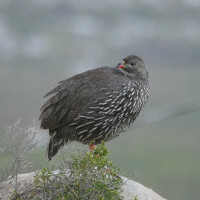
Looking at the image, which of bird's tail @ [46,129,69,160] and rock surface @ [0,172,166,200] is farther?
bird's tail @ [46,129,69,160]

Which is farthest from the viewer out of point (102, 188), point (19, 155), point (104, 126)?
point (104, 126)

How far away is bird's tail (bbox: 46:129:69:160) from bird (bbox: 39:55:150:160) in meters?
0.02

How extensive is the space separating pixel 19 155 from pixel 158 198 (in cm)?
259

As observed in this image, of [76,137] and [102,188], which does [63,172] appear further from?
[76,137]

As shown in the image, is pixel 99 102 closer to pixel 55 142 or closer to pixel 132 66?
pixel 132 66

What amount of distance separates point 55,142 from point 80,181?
6.98ft

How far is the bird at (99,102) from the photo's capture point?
8789mm

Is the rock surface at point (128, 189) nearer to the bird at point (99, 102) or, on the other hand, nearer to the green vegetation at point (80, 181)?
the bird at point (99, 102)

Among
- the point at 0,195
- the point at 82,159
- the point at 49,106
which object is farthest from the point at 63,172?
the point at 49,106

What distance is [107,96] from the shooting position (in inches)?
346

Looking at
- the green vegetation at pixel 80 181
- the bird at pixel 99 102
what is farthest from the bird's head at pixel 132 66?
the green vegetation at pixel 80 181

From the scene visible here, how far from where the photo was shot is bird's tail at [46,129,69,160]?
916 cm

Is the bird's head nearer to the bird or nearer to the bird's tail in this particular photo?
the bird

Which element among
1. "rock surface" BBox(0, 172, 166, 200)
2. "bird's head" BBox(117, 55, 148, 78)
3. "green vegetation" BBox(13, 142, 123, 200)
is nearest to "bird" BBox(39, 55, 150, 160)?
"bird's head" BBox(117, 55, 148, 78)
